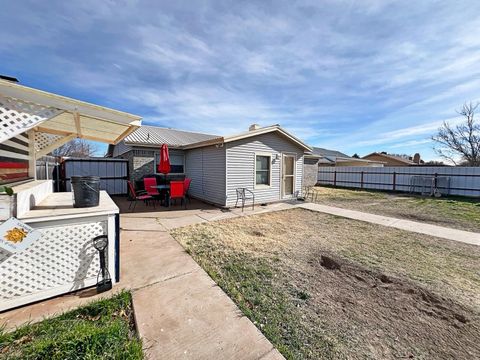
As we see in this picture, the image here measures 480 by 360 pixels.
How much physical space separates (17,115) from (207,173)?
6.77 metres

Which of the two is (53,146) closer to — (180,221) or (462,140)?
(180,221)

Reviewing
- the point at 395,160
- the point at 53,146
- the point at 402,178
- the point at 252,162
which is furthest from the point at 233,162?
the point at 395,160

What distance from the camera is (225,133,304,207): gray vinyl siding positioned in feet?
26.0

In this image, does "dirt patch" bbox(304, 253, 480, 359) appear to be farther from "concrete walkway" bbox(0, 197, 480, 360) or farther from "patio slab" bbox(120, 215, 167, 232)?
"patio slab" bbox(120, 215, 167, 232)

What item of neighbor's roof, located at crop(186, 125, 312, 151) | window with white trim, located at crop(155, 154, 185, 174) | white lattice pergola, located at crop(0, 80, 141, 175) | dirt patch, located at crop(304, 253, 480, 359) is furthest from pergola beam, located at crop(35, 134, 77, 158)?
dirt patch, located at crop(304, 253, 480, 359)

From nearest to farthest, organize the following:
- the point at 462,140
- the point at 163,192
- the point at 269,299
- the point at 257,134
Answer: the point at 269,299 → the point at 257,134 → the point at 163,192 → the point at 462,140

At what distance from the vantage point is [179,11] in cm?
521

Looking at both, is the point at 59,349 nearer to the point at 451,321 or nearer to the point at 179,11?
the point at 451,321

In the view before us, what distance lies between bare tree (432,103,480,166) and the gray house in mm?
23071

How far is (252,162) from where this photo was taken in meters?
8.48

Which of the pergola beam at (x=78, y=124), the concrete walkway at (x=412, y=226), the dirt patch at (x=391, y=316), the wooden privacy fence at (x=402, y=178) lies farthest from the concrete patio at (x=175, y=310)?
the wooden privacy fence at (x=402, y=178)

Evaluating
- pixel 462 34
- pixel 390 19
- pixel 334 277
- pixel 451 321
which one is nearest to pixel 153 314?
pixel 334 277

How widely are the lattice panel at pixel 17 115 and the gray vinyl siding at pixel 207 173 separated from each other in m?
5.62

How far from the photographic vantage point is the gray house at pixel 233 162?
794 cm
